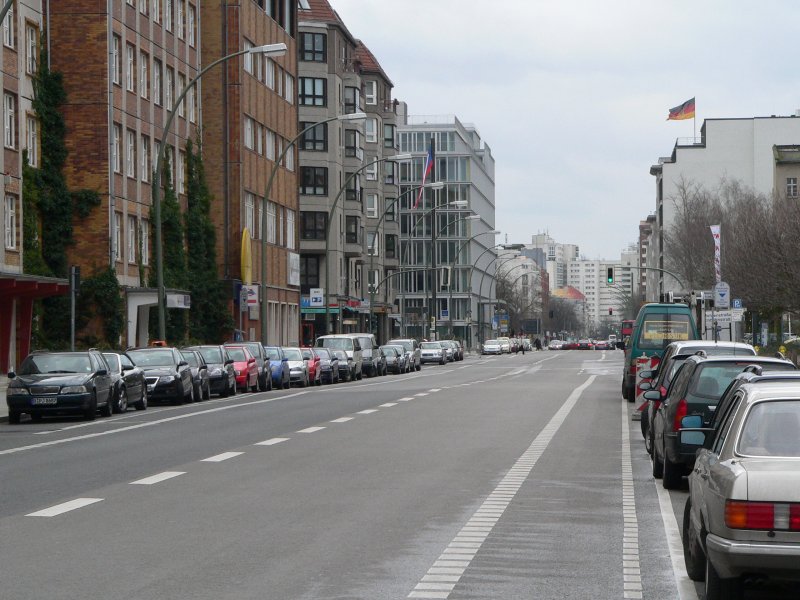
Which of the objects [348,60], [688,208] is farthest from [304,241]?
[688,208]

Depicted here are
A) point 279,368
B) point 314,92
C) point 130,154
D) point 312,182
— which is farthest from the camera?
point 314,92

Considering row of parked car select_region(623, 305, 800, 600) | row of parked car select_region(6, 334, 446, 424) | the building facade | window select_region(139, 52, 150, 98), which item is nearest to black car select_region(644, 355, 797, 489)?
row of parked car select_region(623, 305, 800, 600)

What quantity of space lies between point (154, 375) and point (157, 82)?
28.5 meters

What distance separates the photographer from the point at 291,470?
657 inches

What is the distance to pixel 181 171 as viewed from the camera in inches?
2544

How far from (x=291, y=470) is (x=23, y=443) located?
7175 mm

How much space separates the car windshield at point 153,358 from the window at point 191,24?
32.6 m

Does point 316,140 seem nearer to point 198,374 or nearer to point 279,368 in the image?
point 279,368

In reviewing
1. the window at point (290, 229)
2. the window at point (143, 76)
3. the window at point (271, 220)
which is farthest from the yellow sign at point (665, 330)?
the window at point (290, 229)

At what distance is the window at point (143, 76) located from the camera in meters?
58.5

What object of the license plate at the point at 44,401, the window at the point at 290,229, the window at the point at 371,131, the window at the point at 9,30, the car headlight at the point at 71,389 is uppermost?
the window at the point at 371,131

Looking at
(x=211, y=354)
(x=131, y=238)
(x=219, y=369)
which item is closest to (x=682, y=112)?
(x=131, y=238)

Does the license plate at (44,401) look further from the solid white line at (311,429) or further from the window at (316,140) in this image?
the window at (316,140)

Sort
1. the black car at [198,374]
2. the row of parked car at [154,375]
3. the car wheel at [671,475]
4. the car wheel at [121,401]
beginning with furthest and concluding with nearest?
the black car at [198,374], the car wheel at [121,401], the row of parked car at [154,375], the car wheel at [671,475]
